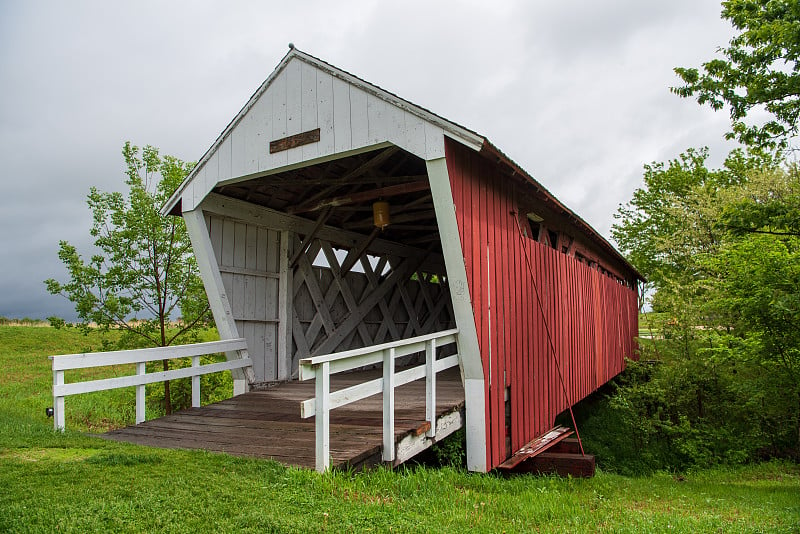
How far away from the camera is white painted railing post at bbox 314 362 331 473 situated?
3998mm

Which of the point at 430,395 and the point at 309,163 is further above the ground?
the point at 309,163

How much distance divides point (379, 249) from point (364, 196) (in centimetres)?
319

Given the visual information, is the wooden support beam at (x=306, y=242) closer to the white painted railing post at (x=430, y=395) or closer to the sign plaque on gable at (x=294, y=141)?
the sign plaque on gable at (x=294, y=141)

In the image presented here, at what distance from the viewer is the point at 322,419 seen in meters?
4.01

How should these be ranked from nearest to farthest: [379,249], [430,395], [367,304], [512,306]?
[430,395] < [512,306] < [367,304] < [379,249]

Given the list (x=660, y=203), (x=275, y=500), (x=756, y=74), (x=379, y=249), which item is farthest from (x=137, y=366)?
(x=660, y=203)

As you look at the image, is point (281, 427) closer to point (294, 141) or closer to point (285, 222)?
point (294, 141)

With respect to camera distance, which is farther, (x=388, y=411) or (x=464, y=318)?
(x=464, y=318)

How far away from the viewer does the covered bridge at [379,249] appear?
18.1ft

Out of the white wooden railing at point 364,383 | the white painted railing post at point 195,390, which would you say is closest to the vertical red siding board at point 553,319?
the white wooden railing at point 364,383

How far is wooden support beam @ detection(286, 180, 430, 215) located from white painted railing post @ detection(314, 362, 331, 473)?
3.10 metres

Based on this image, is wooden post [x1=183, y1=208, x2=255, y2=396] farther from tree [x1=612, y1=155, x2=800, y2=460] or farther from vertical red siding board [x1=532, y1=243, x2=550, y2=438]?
Result: tree [x1=612, y1=155, x2=800, y2=460]

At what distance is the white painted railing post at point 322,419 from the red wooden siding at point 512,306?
197 cm

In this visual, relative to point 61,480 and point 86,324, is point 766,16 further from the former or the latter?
point 86,324
